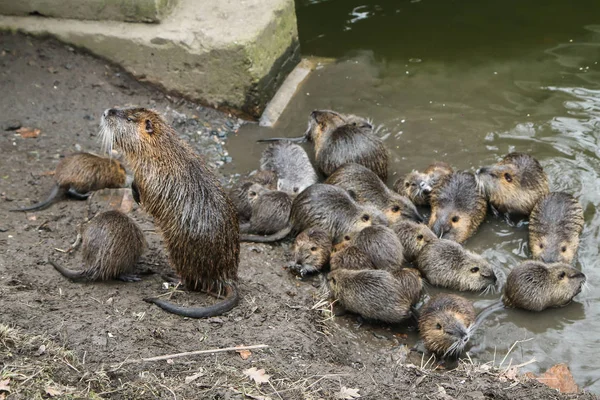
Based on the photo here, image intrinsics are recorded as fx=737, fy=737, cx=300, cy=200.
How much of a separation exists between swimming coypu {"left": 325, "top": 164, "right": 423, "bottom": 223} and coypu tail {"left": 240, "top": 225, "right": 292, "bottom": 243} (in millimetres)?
566

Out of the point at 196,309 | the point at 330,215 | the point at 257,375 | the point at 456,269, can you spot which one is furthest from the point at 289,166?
the point at 257,375

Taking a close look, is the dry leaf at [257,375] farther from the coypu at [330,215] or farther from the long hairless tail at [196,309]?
the coypu at [330,215]

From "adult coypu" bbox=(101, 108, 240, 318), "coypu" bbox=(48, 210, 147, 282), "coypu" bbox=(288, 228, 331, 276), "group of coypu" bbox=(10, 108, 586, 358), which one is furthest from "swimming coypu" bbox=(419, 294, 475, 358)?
"coypu" bbox=(48, 210, 147, 282)

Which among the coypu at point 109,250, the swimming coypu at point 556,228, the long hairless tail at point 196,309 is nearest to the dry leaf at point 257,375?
the long hairless tail at point 196,309

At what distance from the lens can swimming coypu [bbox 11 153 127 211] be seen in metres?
5.16

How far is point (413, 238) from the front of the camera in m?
4.93

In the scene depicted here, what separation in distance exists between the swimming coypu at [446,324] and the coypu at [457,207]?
910mm

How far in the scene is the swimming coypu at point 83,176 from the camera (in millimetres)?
Result: 5160

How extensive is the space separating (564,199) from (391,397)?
2324 mm

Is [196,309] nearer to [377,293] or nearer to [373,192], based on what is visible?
[377,293]

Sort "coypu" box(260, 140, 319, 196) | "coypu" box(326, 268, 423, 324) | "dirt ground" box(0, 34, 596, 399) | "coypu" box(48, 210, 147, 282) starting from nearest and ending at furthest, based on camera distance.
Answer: "dirt ground" box(0, 34, 596, 399) → "coypu" box(48, 210, 147, 282) → "coypu" box(326, 268, 423, 324) → "coypu" box(260, 140, 319, 196)

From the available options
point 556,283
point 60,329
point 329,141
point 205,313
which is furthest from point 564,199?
point 60,329

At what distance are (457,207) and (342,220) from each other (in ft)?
2.69

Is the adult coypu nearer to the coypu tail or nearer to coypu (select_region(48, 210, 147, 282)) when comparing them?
coypu (select_region(48, 210, 147, 282))
